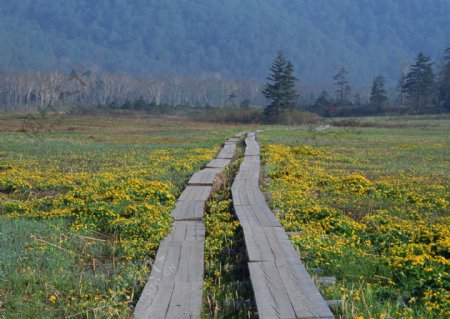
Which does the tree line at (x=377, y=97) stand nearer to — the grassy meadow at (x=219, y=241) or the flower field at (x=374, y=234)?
the flower field at (x=374, y=234)

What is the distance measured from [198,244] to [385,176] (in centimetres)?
923

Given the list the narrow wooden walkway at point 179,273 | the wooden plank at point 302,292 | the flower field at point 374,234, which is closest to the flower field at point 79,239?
the narrow wooden walkway at point 179,273

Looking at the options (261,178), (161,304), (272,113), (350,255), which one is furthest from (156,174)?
(272,113)

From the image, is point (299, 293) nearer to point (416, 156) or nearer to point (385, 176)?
point (385, 176)

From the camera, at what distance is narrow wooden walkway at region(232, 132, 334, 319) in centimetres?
479

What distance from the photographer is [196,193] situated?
35.6ft

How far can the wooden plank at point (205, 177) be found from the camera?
12.0 m

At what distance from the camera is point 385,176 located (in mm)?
14766

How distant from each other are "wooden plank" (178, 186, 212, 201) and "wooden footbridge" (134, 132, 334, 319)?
86cm

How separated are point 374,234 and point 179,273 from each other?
3.35 metres

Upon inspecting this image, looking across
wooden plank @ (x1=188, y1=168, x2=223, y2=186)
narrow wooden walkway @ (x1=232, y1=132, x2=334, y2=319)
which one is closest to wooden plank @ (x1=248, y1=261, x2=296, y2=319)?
narrow wooden walkway @ (x1=232, y1=132, x2=334, y2=319)

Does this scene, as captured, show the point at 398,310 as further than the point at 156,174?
No

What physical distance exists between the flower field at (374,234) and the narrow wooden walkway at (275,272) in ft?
0.91

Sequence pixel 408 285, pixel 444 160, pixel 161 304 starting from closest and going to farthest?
pixel 161 304
pixel 408 285
pixel 444 160
